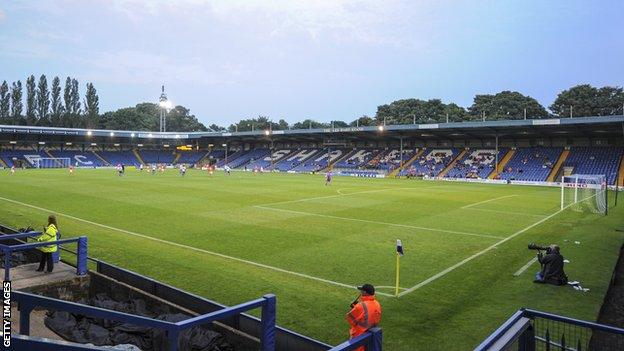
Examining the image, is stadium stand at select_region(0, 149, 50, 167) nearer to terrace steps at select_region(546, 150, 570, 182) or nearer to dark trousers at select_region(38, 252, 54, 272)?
dark trousers at select_region(38, 252, 54, 272)

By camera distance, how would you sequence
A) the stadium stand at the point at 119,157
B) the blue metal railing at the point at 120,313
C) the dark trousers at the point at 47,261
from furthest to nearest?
the stadium stand at the point at 119,157, the dark trousers at the point at 47,261, the blue metal railing at the point at 120,313

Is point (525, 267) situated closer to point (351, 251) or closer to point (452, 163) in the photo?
point (351, 251)

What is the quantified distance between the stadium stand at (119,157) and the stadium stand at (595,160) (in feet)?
275

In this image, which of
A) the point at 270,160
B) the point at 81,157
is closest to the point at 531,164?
the point at 270,160

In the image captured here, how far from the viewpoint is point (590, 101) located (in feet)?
319

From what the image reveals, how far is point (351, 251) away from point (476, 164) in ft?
193

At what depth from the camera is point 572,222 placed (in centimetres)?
2611

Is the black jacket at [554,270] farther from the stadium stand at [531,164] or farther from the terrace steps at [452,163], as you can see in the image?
the terrace steps at [452,163]

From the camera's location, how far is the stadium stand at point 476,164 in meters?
67.2

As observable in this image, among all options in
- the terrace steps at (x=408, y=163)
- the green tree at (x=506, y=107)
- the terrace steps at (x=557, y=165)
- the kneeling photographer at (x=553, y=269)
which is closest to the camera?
the kneeling photographer at (x=553, y=269)

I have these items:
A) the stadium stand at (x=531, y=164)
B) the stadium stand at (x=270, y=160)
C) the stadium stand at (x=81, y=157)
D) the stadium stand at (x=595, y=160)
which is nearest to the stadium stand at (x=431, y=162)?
the stadium stand at (x=531, y=164)

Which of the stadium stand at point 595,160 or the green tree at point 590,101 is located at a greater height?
the green tree at point 590,101

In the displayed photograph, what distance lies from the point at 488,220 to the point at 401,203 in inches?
317

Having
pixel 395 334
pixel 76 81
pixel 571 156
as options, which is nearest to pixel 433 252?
pixel 395 334
